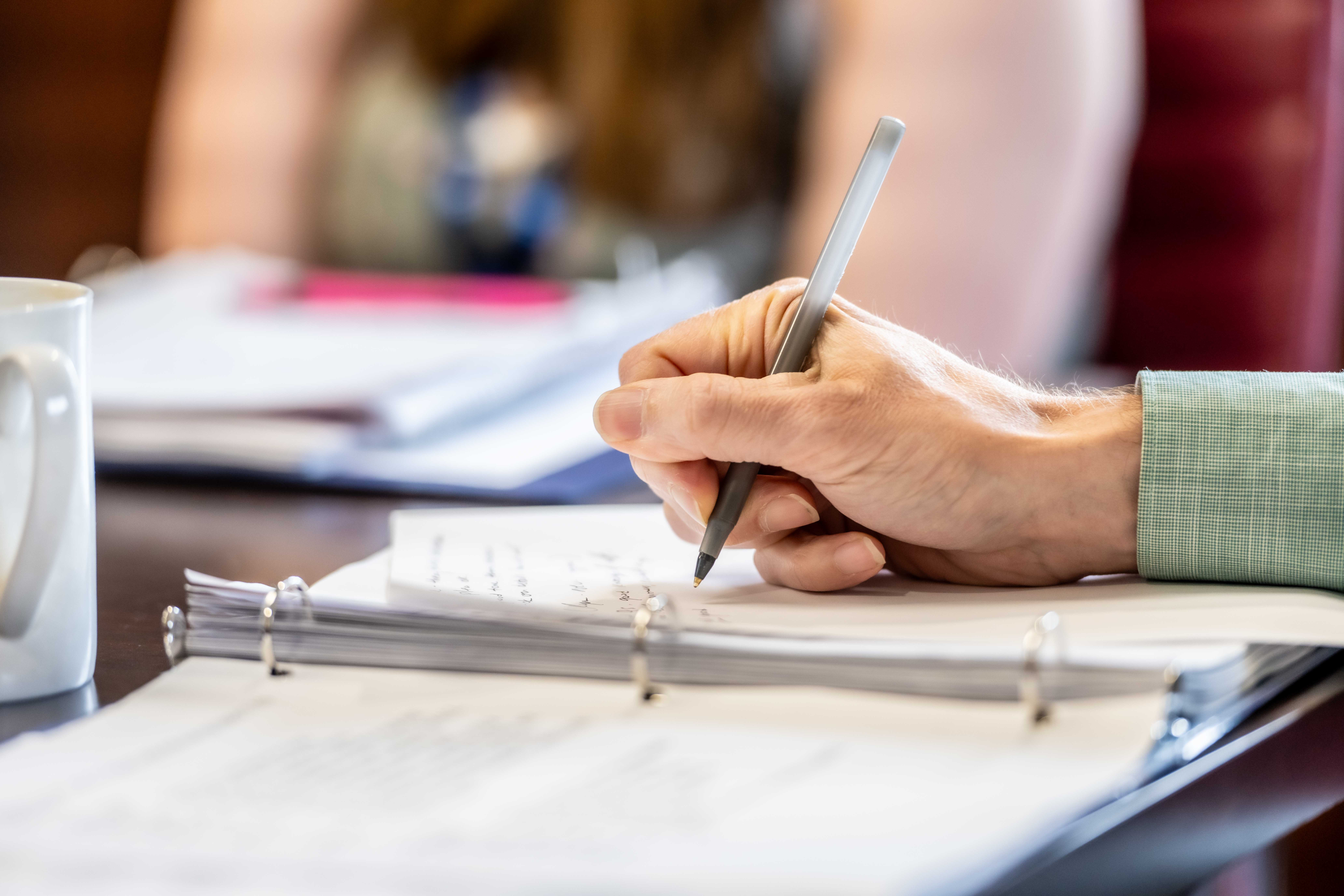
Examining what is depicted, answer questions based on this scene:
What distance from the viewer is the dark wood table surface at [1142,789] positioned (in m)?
0.35

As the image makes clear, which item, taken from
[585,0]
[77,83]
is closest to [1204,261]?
[585,0]

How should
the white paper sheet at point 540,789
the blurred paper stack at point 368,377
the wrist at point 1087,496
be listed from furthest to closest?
the blurred paper stack at point 368,377 → the wrist at point 1087,496 → the white paper sheet at point 540,789

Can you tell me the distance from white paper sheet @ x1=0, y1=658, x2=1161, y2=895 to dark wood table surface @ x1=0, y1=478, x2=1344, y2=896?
0.06 ft

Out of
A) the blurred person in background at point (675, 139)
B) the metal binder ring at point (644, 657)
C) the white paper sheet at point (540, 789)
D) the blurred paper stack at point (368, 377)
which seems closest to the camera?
the white paper sheet at point (540, 789)

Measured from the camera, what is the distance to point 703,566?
0.55 metres

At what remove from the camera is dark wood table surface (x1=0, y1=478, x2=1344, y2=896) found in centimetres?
35

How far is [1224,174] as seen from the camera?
5.65 feet

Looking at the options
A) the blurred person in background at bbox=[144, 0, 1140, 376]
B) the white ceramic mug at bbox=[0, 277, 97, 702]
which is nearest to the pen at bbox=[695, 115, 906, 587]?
the white ceramic mug at bbox=[0, 277, 97, 702]

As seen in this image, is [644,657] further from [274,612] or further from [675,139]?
[675,139]

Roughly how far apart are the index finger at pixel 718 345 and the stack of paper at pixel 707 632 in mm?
93

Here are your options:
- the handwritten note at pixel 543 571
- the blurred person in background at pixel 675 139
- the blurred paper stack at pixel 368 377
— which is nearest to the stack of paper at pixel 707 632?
the handwritten note at pixel 543 571

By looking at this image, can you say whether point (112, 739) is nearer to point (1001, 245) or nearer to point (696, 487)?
point (696, 487)

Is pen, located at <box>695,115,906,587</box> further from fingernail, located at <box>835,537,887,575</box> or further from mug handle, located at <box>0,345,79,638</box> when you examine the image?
mug handle, located at <box>0,345,79,638</box>

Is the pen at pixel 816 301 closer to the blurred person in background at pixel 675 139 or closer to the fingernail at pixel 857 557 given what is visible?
the fingernail at pixel 857 557
